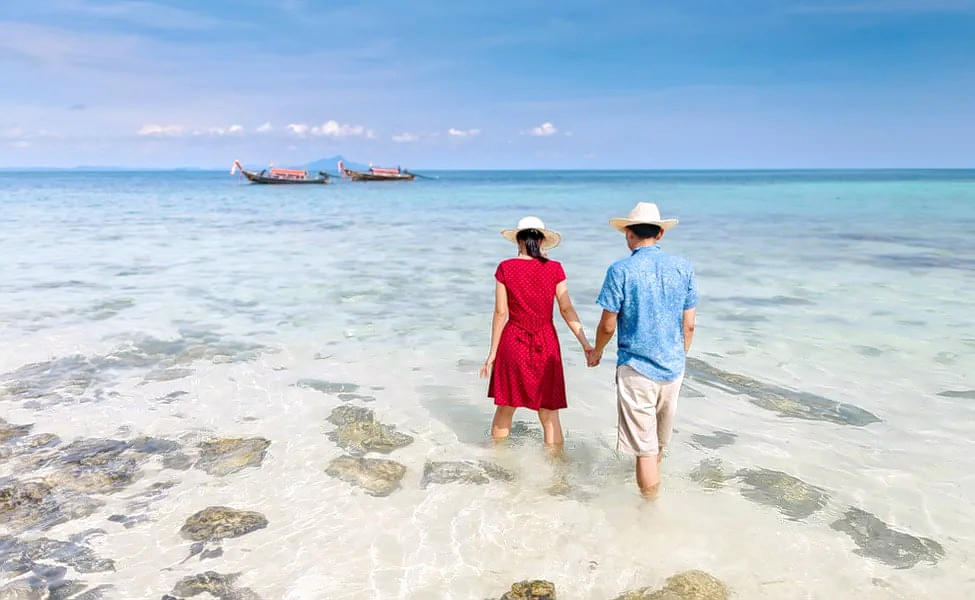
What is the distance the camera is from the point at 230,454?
5.68m

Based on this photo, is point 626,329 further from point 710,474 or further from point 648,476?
point 710,474

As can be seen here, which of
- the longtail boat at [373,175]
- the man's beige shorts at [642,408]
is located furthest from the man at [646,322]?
the longtail boat at [373,175]

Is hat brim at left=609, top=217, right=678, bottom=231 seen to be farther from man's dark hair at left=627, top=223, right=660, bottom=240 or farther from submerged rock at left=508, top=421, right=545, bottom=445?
submerged rock at left=508, top=421, right=545, bottom=445

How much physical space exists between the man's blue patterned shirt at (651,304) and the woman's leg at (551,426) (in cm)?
130

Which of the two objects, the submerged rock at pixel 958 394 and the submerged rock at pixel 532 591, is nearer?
the submerged rock at pixel 532 591

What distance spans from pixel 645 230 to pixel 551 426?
2.06 meters

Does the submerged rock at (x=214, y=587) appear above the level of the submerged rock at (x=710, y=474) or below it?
above

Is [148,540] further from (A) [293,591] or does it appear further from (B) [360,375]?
(B) [360,375]

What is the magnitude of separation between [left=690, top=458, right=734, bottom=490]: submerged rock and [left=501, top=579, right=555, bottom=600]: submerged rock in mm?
1834

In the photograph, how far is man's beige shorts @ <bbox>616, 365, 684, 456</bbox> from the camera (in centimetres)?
438

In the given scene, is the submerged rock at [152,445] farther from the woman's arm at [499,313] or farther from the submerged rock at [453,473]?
the woman's arm at [499,313]

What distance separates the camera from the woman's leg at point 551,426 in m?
5.52

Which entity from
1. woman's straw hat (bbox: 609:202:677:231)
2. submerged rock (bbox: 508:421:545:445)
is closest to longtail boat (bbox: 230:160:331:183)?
submerged rock (bbox: 508:421:545:445)

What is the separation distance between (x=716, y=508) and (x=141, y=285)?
12.3 m
